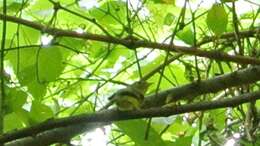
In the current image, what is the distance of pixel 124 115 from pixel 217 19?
0.25m

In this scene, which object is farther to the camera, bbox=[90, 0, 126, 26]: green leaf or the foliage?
bbox=[90, 0, 126, 26]: green leaf

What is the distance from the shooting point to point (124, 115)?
582mm

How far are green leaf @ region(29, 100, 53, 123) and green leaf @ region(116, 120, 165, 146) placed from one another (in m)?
0.10

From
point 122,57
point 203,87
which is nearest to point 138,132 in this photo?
point 203,87

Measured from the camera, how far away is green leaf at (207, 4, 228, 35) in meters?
0.77

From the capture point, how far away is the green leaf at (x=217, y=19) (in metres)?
0.77

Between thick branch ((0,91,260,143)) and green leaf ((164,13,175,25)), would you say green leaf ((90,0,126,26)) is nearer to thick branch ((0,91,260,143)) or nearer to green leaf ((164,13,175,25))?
green leaf ((164,13,175,25))

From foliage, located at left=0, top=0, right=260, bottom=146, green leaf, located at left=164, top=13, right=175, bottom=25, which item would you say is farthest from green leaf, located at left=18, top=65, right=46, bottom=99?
green leaf, located at left=164, top=13, right=175, bottom=25

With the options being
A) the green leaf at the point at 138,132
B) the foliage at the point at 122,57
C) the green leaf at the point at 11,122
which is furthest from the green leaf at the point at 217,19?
the green leaf at the point at 11,122

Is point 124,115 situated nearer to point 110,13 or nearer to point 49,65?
point 49,65

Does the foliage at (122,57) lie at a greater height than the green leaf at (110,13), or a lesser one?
lesser

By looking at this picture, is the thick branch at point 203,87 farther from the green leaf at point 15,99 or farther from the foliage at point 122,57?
the green leaf at point 15,99

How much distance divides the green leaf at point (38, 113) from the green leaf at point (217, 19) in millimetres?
241

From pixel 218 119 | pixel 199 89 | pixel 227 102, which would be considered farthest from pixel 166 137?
pixel 227 102
